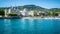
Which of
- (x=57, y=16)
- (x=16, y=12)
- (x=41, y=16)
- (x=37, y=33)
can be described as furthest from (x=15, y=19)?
(x=37, y=33)

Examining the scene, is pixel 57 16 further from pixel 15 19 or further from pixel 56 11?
pixel 15 19

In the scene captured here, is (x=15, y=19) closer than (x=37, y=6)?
No

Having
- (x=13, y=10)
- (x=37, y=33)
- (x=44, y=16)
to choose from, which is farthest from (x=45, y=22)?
(x=37, y=33)

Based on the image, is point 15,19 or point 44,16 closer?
point 44,16

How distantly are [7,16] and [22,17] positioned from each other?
0.44 metres

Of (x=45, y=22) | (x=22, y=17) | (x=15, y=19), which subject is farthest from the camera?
(x=45, y=22)

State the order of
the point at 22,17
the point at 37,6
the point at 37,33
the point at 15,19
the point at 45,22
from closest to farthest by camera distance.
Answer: the point at 37,33 → the point at 37,6 → the point at 22,17 → the point at 15,19 → the point at 45,22

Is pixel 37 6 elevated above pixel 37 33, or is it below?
above

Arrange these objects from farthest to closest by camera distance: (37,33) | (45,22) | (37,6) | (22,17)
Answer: (45,22)
(22,17)
(37,6)
(37,33)

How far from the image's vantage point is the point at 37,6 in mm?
4875

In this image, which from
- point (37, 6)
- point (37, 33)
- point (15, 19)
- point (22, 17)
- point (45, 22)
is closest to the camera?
point (37, 33)

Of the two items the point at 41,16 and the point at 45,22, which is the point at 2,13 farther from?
the point at 45,22

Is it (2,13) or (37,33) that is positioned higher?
(2,13)

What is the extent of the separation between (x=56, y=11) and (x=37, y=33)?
1.32 meters
